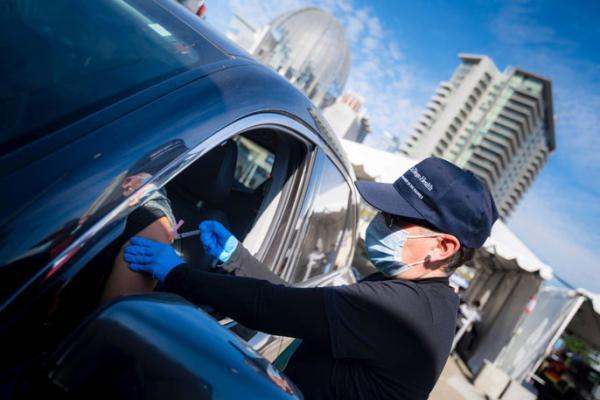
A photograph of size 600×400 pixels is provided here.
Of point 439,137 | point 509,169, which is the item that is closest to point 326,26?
point 439,137

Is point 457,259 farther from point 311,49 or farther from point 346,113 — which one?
point 346,113

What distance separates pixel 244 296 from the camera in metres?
0.99

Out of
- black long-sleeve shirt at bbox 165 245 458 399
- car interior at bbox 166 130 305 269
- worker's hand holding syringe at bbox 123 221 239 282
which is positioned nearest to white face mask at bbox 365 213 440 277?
black long-sleeve shirt at bbox 165 245 458 399

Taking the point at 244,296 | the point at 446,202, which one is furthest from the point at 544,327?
the point at 244,296

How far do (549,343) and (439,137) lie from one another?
301 ft

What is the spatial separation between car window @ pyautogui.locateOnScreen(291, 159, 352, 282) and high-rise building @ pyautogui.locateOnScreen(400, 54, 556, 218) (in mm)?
91499

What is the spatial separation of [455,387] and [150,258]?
26.5 feet

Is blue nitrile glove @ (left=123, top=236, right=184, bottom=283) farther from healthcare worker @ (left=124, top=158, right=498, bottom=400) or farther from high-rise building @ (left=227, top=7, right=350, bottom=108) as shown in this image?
high-rise building @ (left=227, top=7, right=350, bottom=108)

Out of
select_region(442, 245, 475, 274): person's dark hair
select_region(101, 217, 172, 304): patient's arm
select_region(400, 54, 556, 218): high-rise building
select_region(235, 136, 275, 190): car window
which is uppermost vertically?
select_region(400, 54, 556, 218): high-rise building

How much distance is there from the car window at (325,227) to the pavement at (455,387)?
198 inches

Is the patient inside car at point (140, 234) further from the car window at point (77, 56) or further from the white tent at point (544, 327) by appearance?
the white tent at point (544, 327)

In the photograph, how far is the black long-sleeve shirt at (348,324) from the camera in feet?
3.26

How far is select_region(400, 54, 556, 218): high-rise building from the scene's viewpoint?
286ft

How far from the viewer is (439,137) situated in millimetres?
92062
